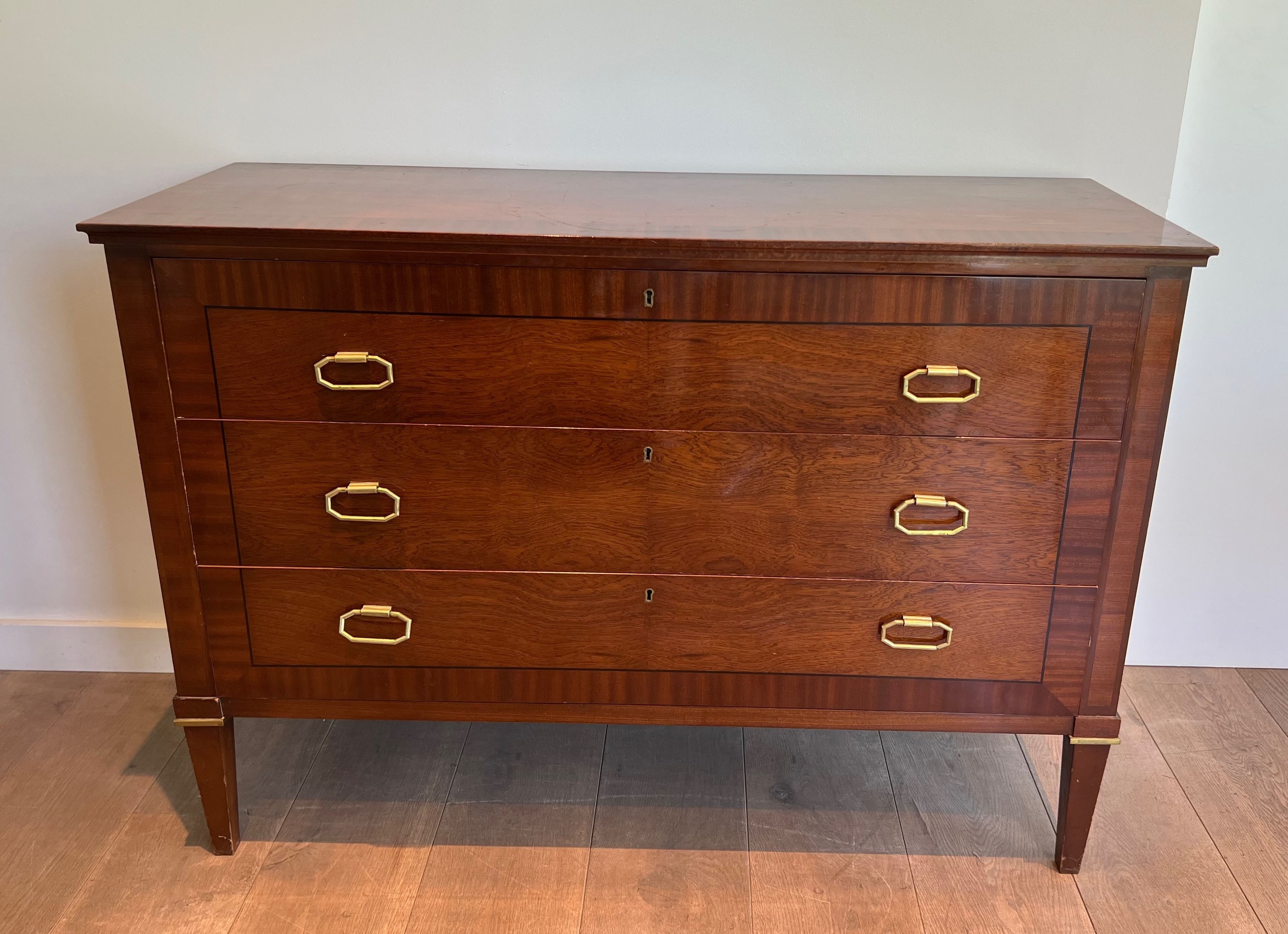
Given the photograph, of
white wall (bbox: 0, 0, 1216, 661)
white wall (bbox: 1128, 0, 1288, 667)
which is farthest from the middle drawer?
white wall (bbox: 1128, 0, 1288, 667)

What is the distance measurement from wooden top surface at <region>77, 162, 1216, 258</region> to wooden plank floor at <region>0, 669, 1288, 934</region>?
946mm

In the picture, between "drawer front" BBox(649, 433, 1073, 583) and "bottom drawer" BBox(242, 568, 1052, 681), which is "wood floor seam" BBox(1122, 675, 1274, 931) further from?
"drawer front" BBox(649, 433, 1073, 583)

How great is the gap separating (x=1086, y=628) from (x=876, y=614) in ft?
0.96

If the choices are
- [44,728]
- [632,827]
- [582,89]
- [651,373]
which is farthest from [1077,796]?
[44,728]

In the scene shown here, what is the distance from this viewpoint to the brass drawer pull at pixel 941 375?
4.42 ft

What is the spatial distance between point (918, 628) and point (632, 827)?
0.58 meters

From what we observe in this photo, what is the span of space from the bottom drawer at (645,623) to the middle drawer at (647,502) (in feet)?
0.08

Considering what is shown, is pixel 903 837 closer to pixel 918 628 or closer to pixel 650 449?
pixel 918 628

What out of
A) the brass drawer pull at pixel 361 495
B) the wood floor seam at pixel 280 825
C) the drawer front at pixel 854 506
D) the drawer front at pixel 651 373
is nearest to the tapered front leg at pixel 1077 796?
the drawer front at pixel 854 506

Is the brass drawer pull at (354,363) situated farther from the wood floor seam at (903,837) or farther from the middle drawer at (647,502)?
the wood floor seam at (903,837)

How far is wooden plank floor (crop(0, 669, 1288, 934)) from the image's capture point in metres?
1.55

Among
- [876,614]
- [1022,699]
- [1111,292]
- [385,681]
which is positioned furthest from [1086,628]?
[385,681]

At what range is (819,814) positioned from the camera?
5.72 feet

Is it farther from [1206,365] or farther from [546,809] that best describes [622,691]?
[1206,365]
